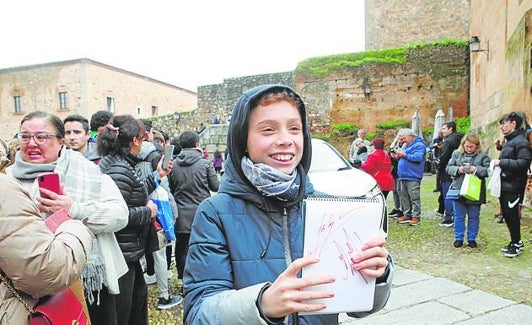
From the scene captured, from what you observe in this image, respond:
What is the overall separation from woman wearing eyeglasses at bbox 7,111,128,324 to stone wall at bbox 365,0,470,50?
77.2ft

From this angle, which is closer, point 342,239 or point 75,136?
point 342,239

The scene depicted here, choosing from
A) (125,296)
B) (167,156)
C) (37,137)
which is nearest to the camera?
(37,137)

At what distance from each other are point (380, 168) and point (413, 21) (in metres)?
18.6

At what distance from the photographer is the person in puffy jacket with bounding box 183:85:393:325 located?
123cm

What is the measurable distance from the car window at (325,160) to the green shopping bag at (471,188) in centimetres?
163

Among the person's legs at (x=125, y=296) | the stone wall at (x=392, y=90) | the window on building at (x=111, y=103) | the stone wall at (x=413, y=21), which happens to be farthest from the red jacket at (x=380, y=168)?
the window on building at (x=111, y=103)

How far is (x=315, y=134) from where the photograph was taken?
19.4 metres

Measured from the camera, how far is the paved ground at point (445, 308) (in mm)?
3471

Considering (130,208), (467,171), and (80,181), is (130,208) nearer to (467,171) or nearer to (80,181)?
(80,181)

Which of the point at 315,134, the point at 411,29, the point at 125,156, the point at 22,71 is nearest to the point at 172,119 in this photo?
the point at 315,134

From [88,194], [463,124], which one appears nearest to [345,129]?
[463,124]

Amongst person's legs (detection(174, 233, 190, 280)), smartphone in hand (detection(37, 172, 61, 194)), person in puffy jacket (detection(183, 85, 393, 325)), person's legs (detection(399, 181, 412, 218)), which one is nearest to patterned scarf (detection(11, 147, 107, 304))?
smartphone in hand (detection(37, 172, 61, 194))

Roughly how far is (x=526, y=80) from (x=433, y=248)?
425 cm

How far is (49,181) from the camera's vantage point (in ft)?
6.61
